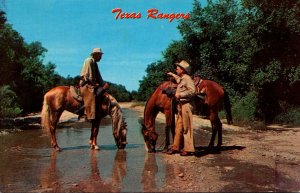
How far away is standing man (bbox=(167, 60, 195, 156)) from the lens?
10.1m

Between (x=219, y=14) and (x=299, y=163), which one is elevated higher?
(x=219, y=14)

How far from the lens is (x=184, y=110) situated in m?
10.2

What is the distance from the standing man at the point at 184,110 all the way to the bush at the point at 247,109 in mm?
13146

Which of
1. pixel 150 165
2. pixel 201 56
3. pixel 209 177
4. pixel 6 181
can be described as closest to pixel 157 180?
pixel 209 177

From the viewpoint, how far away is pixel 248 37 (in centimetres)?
2219

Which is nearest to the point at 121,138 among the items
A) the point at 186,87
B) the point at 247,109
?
the point at 186,87

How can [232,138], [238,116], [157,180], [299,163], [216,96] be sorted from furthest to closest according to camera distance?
[238,116], [232,138], [216,96], [299,163], [157,180]

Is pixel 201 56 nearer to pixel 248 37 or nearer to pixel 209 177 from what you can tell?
pixel 248 37

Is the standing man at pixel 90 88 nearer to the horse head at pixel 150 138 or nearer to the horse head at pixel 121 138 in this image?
the horse head at pixel 121 138

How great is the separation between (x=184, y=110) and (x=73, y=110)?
3.89m

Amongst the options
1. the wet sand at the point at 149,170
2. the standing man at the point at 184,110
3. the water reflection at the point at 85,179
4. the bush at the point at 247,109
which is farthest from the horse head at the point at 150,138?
the bush at the point at 247,109

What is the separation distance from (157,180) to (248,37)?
16.2m

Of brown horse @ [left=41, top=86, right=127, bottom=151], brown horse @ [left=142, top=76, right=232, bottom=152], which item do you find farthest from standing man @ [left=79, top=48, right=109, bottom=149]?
brown horse @ [left=142, top=76, right=232, bottom=152]

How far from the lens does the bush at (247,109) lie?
23444 mm
